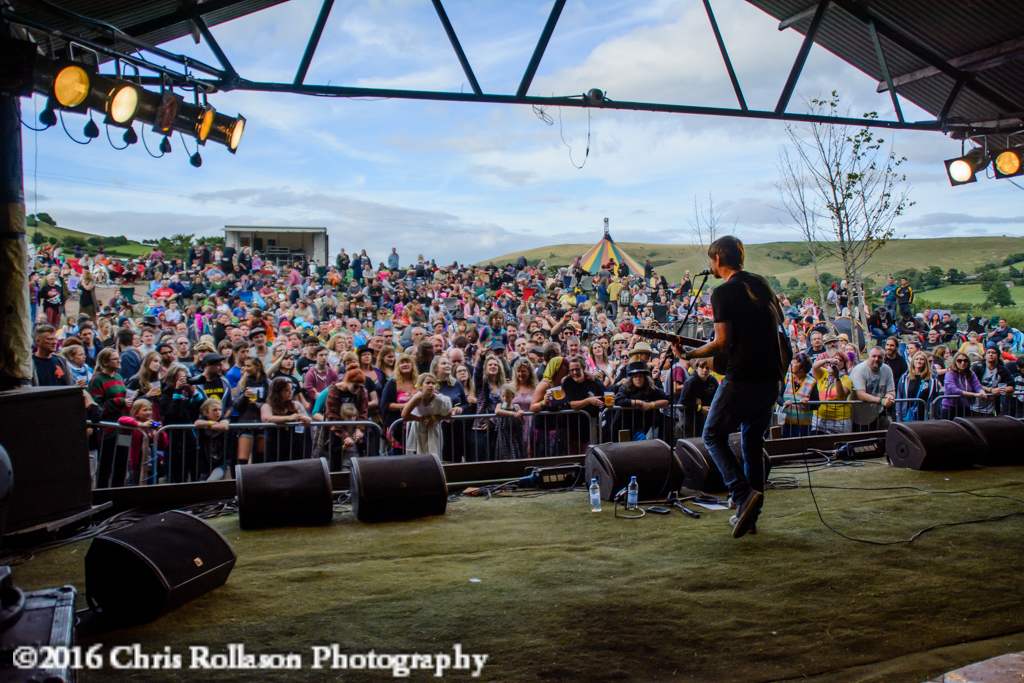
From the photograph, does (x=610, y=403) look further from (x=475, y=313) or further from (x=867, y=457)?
(x=475, y=313)

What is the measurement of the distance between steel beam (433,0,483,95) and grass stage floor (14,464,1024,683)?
11.8 ft

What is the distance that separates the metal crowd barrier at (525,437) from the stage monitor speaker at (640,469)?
130 centimetres

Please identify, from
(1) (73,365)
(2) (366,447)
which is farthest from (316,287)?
(2) (366,447)

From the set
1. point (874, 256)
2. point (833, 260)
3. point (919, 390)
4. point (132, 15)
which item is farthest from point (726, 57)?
point (874, 256)

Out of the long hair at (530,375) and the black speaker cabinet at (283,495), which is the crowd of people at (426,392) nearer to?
the long hair at (530,375)

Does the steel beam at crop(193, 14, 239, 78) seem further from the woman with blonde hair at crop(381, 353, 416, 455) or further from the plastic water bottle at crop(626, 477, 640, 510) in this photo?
the plastic water bottle at crop(626, 477, 640, 510)

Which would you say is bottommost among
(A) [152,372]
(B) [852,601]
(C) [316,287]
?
Answer: (B) [852,601]

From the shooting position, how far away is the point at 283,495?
516 cm

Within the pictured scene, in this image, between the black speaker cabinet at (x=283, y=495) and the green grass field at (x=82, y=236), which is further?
the green grass field at (x=82, y=236)

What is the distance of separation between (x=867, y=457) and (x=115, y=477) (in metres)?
7.56

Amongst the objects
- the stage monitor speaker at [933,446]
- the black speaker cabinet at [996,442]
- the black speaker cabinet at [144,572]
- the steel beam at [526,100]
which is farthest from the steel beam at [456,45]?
the black speaker cabinet at [996,442]

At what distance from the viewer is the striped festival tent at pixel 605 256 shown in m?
27.2

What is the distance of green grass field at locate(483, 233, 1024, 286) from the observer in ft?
152

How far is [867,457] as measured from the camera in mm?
7734
